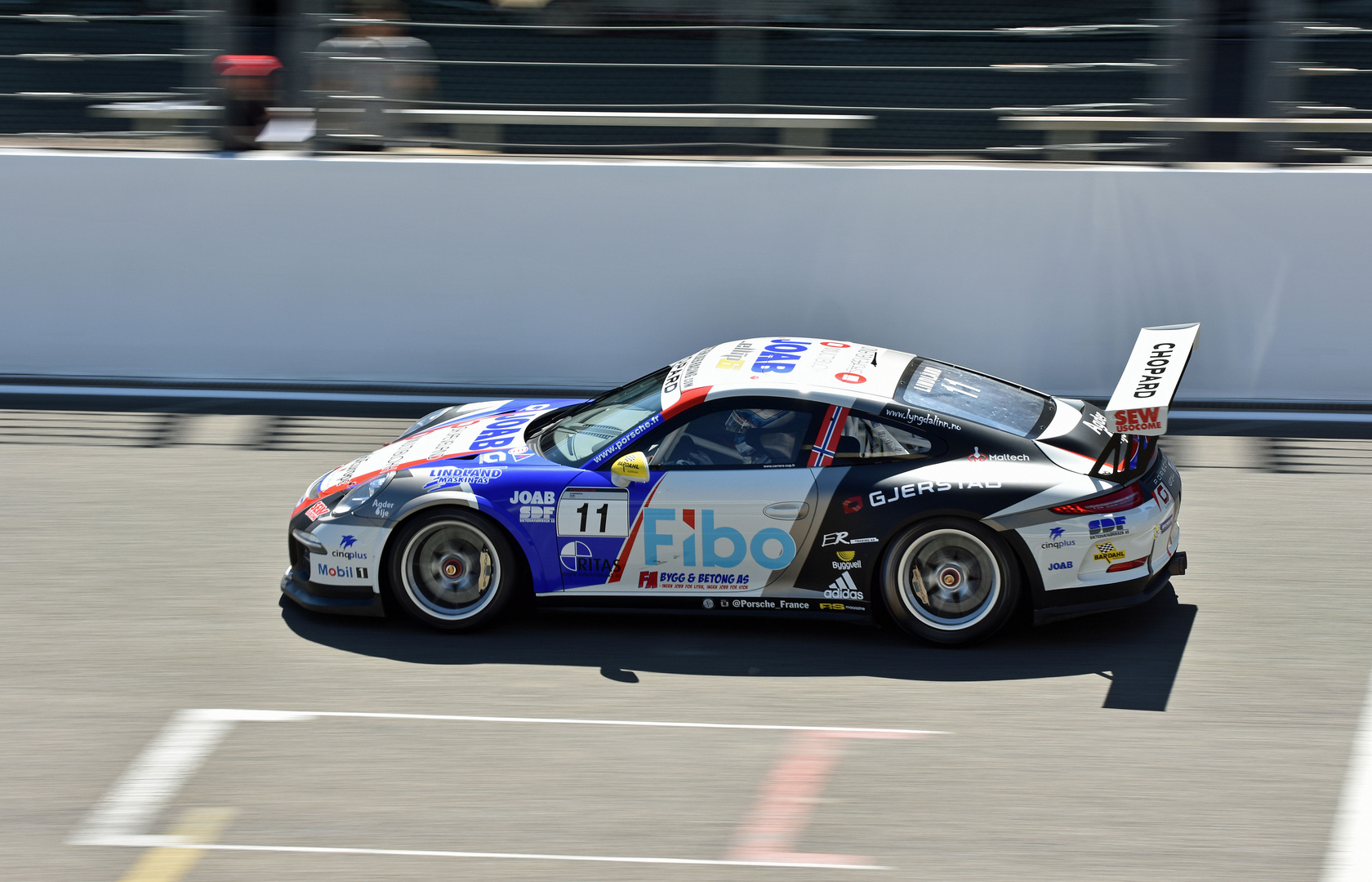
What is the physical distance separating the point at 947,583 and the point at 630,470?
1.45 meters

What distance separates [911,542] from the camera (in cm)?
600

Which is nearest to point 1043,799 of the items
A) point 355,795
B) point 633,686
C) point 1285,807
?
point 1285,807

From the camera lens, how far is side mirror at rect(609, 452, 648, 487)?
6070 mm

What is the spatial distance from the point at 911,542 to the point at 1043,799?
1434mm

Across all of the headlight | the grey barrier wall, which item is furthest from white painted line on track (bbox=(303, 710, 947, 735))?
the grey barrier wall

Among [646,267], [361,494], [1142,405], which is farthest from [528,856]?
[646,267]

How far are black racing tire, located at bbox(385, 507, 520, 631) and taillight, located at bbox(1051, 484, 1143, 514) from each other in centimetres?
240

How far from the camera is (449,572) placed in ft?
20.8

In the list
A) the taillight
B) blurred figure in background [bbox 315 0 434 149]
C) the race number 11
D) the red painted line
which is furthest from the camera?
blurred figure in background [bbox 315 0 434 149]

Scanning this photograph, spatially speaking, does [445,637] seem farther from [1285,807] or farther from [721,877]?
[1285,807]

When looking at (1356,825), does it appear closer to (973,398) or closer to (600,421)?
(973,398)

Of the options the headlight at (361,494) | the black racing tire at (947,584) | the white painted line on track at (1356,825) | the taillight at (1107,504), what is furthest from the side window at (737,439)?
the white painted line on track at (1356,825)

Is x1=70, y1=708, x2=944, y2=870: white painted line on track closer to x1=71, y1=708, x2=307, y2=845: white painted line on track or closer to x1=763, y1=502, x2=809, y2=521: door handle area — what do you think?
x1=71, y1=708, x2=307, y2=845: white painted line on track

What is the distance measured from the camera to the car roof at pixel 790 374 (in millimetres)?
6227
